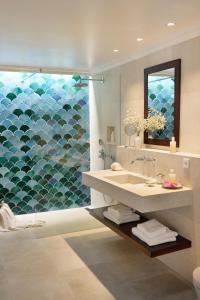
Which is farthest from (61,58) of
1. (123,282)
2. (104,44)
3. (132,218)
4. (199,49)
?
(123,282)

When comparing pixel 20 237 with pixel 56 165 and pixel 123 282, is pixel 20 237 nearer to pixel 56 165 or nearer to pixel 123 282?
pixel 56 165

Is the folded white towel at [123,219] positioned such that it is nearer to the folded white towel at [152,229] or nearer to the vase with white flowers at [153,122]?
the folded white towel at [152,229]

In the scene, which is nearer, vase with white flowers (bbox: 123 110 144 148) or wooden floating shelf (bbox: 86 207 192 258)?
wooden floating shelf (bbox: 86 207 192 258)

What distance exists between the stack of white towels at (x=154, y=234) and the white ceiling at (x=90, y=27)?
1807mm

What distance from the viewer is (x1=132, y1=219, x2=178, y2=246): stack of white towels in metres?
2.85

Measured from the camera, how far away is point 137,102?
4.00m

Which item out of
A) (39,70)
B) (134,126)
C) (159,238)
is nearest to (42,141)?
(39,70)

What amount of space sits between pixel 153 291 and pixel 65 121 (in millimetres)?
3030

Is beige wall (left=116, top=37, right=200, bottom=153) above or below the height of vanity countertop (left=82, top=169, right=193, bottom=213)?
above

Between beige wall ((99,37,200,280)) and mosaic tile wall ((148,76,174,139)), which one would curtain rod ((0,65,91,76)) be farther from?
beige wall ((99,37,200,280))

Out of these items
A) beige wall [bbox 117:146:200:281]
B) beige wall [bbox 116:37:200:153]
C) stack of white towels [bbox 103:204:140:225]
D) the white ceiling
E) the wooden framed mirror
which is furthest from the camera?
stack of white towels [bbox 103:204:140:225]

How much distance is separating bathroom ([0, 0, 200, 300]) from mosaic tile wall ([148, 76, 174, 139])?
0.07 feet

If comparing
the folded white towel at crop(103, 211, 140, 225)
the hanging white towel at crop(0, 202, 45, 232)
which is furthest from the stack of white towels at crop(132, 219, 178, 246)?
the hanging white towel at crop(0, 202, 45, 232)

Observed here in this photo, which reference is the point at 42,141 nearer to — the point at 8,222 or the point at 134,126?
the point at 8,222
